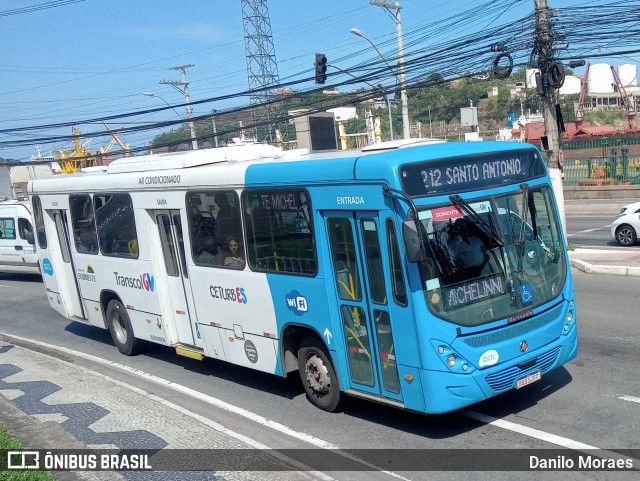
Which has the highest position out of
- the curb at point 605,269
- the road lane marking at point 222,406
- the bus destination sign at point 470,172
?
the bus destination sign at point 470,172

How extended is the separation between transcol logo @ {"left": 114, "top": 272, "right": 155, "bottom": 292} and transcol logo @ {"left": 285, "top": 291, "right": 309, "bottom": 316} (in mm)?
3357

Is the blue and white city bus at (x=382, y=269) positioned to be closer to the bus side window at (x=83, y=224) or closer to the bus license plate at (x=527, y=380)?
the bus license plate at (x=527, y=380)

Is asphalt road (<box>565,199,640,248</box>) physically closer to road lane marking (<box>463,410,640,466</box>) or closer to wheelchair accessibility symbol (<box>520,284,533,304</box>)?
wheelchair accessibility symbol (<box>520,284,533,304</box>)

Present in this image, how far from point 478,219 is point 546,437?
2231 millimetres

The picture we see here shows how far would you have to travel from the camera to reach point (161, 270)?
10.8m

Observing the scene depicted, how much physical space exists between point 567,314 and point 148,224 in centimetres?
624

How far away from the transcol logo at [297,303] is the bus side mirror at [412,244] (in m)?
1.93

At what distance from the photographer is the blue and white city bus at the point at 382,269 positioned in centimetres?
688

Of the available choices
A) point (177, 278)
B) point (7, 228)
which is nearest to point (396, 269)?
point (177, 278)

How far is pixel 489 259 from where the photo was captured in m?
7.18

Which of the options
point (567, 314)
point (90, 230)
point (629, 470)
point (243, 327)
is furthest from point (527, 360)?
point (90, 230)

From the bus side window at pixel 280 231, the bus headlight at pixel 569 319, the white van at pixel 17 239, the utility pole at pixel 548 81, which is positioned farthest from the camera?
the white van at pixel 17 239

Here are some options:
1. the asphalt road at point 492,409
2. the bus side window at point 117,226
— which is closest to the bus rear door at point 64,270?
the bus side window at point 117,226

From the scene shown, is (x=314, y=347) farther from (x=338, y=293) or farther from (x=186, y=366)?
(x=186, y=366)
